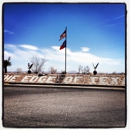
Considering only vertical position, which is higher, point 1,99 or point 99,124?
point 1,99

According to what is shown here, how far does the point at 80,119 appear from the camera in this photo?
4.28 m

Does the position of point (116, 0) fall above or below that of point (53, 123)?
above

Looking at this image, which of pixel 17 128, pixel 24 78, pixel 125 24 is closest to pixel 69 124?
pixel 17 128

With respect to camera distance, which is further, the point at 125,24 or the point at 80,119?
the point at 80,119

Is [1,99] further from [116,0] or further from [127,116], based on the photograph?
[116,0]

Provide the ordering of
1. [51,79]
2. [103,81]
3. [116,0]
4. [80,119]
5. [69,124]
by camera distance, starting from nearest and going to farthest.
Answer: [116,0] < [69,124] < [80,119] < [103,81] < [51,79]

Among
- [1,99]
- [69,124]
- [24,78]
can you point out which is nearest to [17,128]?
[1,99]

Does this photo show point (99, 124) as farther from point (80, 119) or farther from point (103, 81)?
point (103, 81)

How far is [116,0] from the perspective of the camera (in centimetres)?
357

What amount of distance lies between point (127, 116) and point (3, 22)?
2.89 meters

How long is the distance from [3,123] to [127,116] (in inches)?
91.4

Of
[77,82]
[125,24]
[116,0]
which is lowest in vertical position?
[77,82]

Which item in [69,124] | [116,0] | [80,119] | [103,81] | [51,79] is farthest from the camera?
[51,79]

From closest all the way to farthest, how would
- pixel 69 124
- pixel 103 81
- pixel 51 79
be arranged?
pixel 69 124, pixel 103 81, pixel 51 79
